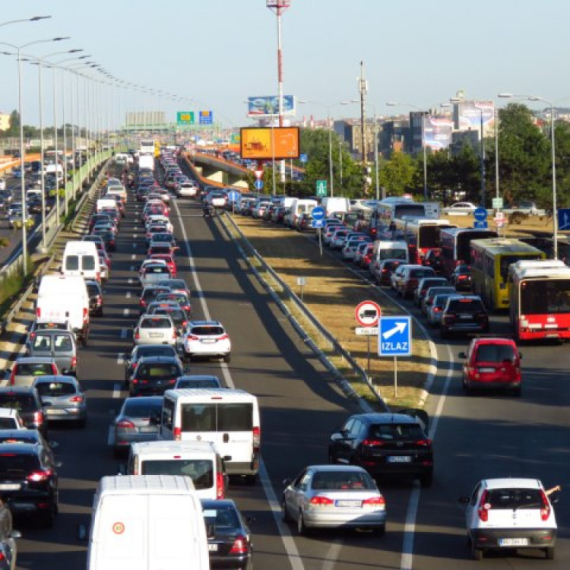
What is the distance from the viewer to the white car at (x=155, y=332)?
168 feet

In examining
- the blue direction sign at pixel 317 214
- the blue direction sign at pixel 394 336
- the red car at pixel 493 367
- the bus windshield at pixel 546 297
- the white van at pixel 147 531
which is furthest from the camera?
the blue direction sign at pixel 317 214

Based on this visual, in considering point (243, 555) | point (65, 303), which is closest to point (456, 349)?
point (65, 303)

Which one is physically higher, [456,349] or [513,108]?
[513,108]

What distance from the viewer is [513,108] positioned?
197000 mm

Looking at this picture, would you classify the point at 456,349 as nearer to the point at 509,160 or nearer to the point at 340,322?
the point at 340,322

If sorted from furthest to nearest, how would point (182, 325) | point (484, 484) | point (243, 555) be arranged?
point (182, 325), point (484, 484), point (243, 555)

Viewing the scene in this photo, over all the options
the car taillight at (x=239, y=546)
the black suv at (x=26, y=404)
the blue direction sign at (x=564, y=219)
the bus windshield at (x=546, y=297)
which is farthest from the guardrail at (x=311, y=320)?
the car taillight at (x=239, y=546)

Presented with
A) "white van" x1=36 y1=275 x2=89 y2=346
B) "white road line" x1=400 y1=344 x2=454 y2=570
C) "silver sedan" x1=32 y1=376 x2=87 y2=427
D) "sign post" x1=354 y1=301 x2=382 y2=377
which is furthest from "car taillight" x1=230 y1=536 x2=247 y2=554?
"white van" x1=36 y1=275 x2=89 y2=346

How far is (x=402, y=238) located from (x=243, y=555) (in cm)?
6259

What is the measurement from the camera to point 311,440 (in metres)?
35.4

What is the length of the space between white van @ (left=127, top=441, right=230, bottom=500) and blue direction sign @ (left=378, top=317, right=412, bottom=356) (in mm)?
13985

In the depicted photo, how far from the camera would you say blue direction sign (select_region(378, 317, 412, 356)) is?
3784 centimetres

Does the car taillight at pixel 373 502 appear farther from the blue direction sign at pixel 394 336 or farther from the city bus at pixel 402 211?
the city bus at pixel 402 211

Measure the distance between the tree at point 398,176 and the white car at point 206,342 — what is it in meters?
98.3
